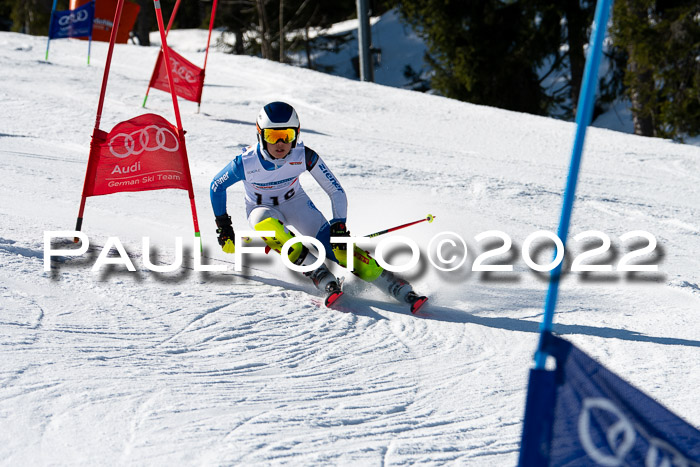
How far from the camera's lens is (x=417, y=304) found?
479 cm

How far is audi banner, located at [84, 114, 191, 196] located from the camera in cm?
511

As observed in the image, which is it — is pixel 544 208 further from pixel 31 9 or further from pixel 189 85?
pixel 31 9

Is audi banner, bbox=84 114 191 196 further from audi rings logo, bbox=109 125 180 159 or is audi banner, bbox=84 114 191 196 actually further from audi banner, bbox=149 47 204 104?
audi banner, bbox=149 47 204 104

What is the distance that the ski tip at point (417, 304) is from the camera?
4785 millimetres

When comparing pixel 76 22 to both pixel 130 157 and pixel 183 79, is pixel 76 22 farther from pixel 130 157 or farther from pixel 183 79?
pixel 130 157

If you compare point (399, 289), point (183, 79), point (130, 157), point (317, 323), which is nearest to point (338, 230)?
point (399, 289)

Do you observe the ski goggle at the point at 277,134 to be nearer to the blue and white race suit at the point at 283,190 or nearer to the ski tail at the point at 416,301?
the blue and white race suit at the point at 283,190

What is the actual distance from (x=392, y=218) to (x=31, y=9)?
90.9 feet

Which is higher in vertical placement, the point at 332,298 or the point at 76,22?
the point at 76,22

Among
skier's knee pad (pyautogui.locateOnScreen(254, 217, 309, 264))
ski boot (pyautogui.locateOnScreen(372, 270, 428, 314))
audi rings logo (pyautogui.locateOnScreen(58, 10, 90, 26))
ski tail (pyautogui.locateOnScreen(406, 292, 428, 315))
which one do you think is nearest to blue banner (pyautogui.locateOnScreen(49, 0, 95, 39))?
audi rings logo (pyautogui.locateOnScreen(58, 10, 90, 26))

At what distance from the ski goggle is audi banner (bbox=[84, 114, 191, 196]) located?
67 centimetres

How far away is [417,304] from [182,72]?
285 inches

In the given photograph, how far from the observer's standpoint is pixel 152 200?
7.09 meters

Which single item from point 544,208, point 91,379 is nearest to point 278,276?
point 91,379
